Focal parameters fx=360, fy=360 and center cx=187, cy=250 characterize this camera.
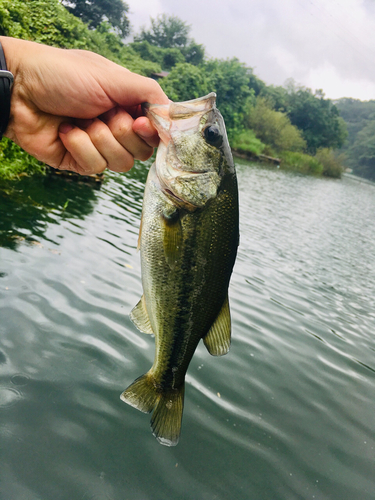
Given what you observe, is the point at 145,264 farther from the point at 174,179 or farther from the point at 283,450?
the point at 283,450

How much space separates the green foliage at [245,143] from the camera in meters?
45.4

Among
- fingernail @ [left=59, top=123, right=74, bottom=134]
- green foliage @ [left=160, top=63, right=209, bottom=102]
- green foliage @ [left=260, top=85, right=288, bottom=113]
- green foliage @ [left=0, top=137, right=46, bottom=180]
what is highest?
A: green foliage @ [left=260, top=85, right=288, bottom=113]

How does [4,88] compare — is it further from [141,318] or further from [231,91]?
[231,91]

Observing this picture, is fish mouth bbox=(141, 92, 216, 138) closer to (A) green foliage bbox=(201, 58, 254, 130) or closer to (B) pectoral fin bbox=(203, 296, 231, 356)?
(B) pectoral fin bbox=(203, 296, 231, 356)

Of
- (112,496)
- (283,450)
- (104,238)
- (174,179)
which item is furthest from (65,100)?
(104,238)

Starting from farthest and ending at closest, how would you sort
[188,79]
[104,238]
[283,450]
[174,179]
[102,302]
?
[188,79], [104,238], [102,302], [283,450], [174,179]

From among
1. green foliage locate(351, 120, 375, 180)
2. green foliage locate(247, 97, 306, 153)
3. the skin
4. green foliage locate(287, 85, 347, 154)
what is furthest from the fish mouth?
green foliage locate(351, 120, 375, 180)

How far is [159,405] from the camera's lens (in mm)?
2080

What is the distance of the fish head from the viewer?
75.9 inches

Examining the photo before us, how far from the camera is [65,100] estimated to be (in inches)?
88.6

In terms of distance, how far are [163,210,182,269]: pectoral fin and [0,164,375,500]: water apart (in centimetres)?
183

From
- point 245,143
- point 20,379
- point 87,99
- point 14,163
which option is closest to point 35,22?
point 14,163

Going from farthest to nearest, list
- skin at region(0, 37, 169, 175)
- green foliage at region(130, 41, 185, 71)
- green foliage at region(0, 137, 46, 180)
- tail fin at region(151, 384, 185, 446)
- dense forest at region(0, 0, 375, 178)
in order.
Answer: green foliage at region(130, 41, 185, 71), dense forest at region(0, 0, 375, 178), green foliage at region(0, 137, 46, 180), skin at region(0, 37, 169, 175), tail fin at region(151, 384, 185, 446)

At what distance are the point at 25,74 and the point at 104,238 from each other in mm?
4809
